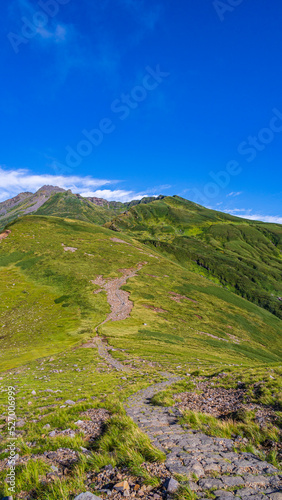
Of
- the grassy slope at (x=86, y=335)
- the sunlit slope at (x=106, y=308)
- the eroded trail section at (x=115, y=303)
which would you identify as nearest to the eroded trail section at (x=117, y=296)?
the eroded trail section at (x=115, y=303)

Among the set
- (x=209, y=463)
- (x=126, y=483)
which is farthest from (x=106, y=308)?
(x=126, y=483)

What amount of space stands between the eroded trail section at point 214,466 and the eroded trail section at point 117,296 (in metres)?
45.2

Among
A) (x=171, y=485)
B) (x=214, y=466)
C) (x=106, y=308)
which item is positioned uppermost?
(x=171, y=485)

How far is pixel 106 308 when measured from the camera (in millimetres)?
60781

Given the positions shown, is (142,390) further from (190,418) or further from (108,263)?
(108,263)

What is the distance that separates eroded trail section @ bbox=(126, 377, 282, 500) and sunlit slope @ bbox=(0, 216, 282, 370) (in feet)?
74.5

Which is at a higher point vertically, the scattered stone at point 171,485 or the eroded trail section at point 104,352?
the scattered stone at point 171,485

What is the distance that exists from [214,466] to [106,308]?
56.4m

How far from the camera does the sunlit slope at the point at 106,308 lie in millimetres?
42062

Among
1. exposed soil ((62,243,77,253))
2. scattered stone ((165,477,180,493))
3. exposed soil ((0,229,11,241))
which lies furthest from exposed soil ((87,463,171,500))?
exposed soil ((0,229,11,241))

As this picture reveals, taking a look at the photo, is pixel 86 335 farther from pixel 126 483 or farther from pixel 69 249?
pixel 69 249

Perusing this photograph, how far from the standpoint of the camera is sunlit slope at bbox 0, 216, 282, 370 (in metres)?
42.1

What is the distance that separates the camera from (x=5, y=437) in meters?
10.3

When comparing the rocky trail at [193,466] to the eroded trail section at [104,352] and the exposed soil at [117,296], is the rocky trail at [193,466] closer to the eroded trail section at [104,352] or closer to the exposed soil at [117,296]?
the eroded trail section at [104,352]
